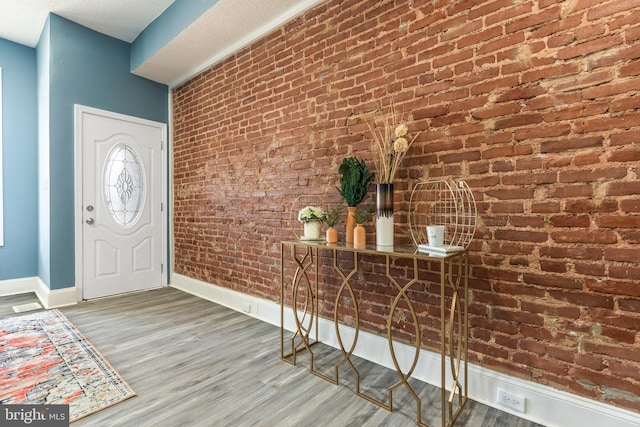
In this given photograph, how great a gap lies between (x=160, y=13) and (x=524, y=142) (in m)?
3.79

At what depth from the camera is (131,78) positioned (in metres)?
4.04

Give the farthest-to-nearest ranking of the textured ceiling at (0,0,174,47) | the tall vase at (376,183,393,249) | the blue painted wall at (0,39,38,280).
Answer: the blue painted wall at (0,39,38,280) → the textured ceiling at (0,0,174,47) → the tall vase at (376,183,393,249)

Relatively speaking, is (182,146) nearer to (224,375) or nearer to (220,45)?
(220,45)

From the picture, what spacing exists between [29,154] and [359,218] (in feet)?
14.6

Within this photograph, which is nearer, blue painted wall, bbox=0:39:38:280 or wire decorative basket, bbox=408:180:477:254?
wire decorative basket, bbox=408:180:477:254

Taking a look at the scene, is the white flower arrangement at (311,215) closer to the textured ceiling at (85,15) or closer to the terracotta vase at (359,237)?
the terracotta vase at (359,237)

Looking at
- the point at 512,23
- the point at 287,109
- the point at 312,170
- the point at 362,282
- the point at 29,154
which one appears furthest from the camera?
the point at 29,154

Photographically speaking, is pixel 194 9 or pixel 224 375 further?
pixel 194 9

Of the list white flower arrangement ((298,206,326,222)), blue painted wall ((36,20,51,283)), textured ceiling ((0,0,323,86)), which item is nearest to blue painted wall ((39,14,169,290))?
blue painted wall ((36,20,51,283))

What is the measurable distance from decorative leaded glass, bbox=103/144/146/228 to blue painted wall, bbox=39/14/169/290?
1.27 ft

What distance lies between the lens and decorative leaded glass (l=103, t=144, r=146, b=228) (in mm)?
3912

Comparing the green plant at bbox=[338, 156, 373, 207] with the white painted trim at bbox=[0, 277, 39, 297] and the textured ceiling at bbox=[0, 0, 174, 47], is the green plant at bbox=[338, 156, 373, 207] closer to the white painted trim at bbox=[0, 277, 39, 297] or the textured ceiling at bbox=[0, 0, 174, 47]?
the textured ceiling at bbox=[0, 0, 174, 47]

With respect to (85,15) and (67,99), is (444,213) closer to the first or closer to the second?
(67,99)

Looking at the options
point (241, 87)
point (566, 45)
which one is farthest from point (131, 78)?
point (566, 45)
